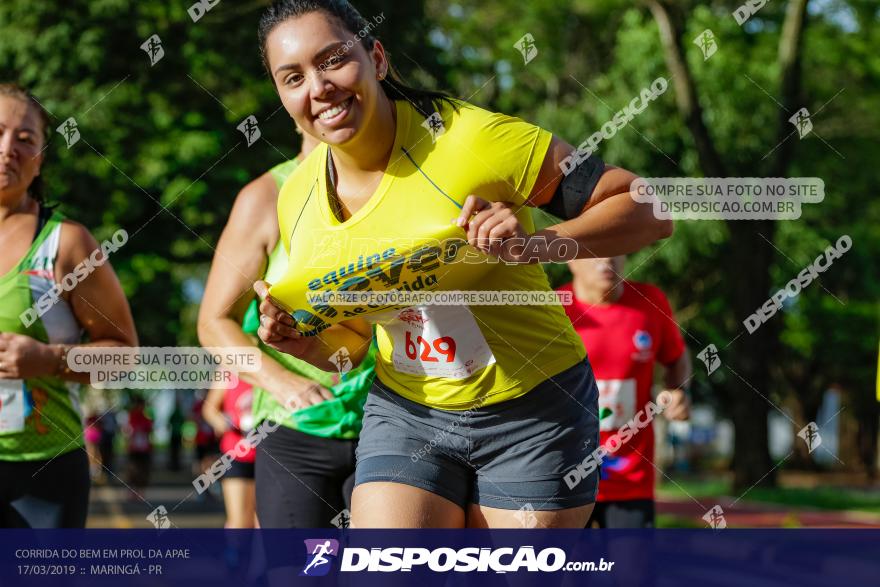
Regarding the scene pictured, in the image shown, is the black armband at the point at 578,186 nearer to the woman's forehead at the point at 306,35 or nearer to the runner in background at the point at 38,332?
the woman's forehead at the point at 306,35

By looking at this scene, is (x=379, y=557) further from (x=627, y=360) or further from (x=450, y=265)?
(x=627, y=360)

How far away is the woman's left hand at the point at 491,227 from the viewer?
2916 mm

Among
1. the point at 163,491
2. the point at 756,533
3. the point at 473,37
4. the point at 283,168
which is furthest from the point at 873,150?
the point at 283,168

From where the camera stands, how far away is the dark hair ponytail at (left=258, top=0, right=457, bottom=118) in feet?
10.5

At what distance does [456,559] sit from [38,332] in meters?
1.63

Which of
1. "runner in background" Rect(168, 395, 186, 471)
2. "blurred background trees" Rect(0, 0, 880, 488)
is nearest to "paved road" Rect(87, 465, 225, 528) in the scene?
"runner in background" Rect(168, 395, 186, 471)

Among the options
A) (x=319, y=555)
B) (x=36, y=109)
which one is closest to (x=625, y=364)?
(x=319, y=555)

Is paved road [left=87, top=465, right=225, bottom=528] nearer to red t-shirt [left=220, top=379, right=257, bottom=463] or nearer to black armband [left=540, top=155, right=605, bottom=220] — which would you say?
red t-shirt [left=220, top=379, right=257, bottom=463]

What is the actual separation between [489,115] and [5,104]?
182 cm

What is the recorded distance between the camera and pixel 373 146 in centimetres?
326

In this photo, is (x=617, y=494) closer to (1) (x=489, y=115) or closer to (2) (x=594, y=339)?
(2) (x=594, y=339)

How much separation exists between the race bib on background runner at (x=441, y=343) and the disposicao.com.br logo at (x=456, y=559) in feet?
1.60

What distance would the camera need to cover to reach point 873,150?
25016 mm

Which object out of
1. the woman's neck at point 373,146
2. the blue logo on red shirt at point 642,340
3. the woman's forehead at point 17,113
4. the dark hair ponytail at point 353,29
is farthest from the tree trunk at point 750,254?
the woman's neck at point 373,146
